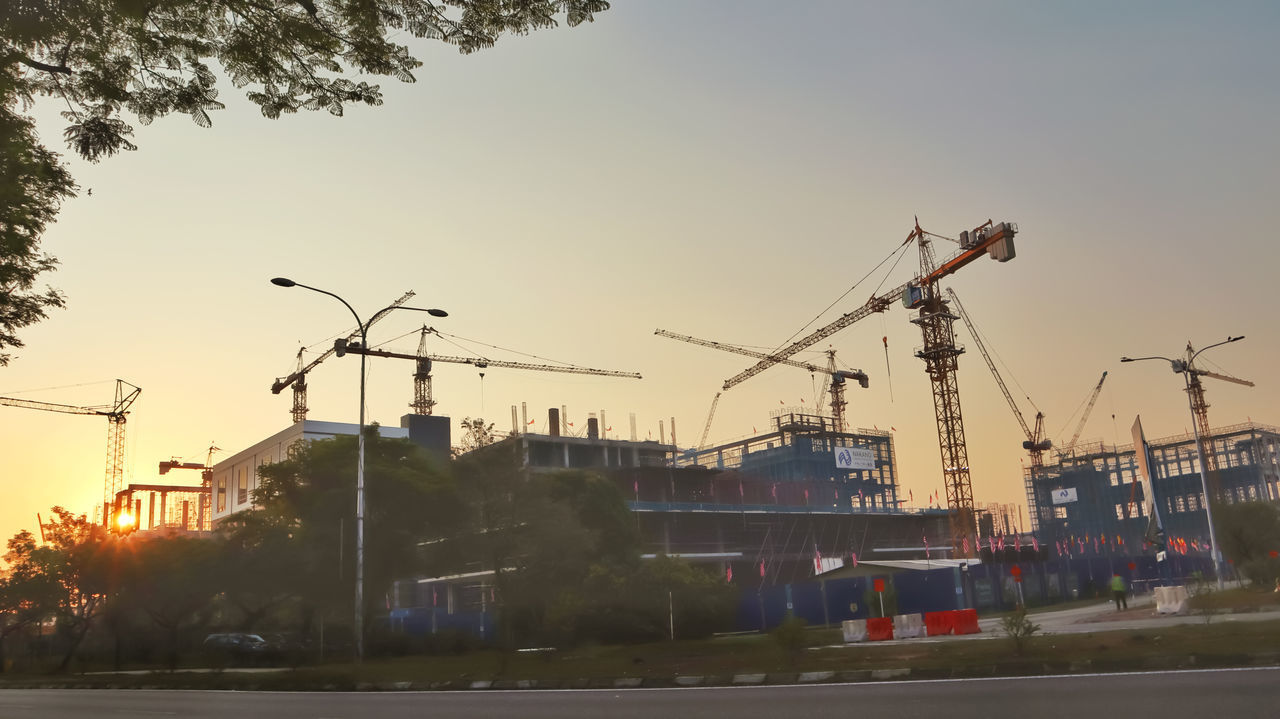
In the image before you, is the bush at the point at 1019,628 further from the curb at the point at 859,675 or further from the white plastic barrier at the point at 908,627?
the white plastic barrier at the point at 908,627

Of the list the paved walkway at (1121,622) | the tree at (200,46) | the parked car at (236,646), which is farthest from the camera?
the parked car at (236,646)

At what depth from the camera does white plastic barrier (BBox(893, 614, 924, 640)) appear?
100.0ft

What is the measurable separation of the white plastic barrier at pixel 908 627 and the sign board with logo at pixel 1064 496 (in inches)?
5111

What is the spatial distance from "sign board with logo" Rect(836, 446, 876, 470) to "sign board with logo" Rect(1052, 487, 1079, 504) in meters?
29.1

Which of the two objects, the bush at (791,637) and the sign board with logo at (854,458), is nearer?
the bush at (791,637)

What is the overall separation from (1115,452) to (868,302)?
177 feet

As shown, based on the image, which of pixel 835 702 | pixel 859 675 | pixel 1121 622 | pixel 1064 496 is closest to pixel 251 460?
pixel 1121 622

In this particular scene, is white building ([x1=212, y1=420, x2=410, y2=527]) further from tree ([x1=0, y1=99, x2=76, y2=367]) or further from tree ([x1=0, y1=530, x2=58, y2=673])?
tree ([x1=0, y1=99, x2=76, y2=367])

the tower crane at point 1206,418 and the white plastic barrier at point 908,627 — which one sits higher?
the tower crane at point 1206,418

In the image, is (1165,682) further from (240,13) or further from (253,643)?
(253,643)

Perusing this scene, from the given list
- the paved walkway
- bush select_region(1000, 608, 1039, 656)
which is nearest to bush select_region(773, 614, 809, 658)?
bush select_region(1000, 608, 1039, 656)

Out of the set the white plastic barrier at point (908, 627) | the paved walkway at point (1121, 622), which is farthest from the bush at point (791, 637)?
the white plastic barrier at point (908, 627)

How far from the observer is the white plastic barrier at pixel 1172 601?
30.5 metres

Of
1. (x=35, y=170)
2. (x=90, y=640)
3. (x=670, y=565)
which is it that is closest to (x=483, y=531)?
(x=670, y=565)
